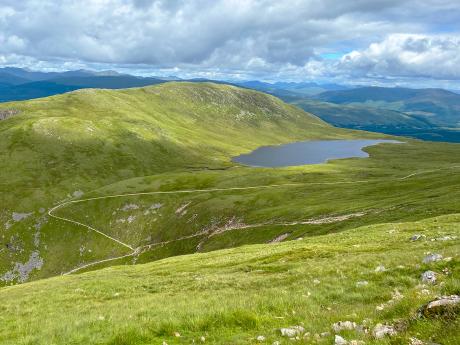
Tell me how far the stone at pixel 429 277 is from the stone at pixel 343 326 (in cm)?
681

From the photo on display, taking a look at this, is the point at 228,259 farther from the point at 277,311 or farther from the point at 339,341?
the point at 339,341

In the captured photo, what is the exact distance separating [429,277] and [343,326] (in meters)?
7.71

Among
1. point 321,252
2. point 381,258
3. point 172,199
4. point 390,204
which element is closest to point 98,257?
point 172,199

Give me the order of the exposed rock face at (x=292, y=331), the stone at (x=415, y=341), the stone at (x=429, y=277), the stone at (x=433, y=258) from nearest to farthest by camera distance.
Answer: the stone at (x=415, y=341), the exposed rock face at (x=292, y=331), the stone at (x=429, y=277), the stone at (x=433, y=258)

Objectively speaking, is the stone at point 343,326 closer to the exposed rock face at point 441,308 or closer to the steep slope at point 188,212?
the exposed rock face at point 441,308

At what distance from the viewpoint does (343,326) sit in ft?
40.2

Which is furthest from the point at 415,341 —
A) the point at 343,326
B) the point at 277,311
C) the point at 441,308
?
the point at 277,311

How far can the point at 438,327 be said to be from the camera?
10023 millimetres

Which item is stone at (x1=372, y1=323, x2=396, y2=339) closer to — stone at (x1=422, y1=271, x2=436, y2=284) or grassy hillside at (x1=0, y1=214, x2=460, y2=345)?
grassy hillside at (x1=0, y1=214, x2=460, y2=345)

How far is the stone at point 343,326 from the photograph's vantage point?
A: 12.1 metres

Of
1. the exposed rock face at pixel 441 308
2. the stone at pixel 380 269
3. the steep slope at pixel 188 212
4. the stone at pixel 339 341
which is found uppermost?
the exposed rock face at pixel 441 308

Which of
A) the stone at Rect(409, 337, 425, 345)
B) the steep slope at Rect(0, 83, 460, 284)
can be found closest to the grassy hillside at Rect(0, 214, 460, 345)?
the stone at Rect(409, 337, 425, 345)

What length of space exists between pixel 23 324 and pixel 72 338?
8161mm

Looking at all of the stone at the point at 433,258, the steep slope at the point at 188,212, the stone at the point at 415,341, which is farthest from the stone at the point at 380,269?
the steep slope at the point at 188,212
